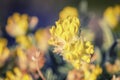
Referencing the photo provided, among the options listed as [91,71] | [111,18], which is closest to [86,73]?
[91,71]

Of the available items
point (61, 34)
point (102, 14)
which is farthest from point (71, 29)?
point (102, 14)

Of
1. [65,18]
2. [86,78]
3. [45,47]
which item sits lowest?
[86,78]

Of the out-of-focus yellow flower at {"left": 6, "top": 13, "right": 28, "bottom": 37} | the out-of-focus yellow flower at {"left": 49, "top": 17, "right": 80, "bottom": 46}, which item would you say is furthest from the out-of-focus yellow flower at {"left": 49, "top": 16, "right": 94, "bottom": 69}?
the out-of-focus yellow flower at {"left": 6, "top": 13, "right": 28, "bottom": 37}

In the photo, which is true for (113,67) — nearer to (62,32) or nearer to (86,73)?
(86,73)

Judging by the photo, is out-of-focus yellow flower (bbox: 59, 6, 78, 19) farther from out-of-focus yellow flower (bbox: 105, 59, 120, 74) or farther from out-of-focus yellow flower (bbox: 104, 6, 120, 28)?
out-of-focus yellow flower (bbox: 105, 59, 120, 74)

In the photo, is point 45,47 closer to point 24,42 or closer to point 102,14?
point 24,42

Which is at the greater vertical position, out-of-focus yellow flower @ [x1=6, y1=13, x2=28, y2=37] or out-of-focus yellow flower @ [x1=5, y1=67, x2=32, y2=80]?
out-of-focus yellow flower @ [x1=6, y1=13, x2=28, y2=37]
